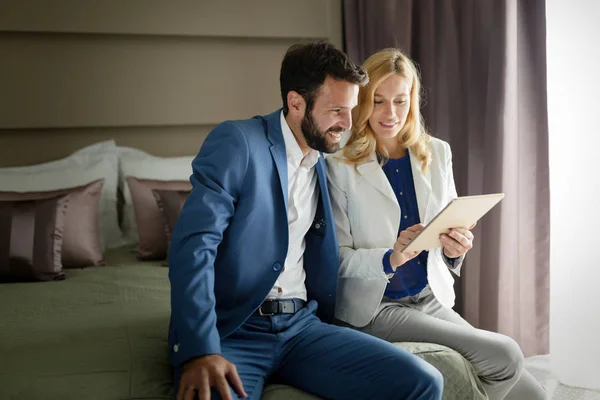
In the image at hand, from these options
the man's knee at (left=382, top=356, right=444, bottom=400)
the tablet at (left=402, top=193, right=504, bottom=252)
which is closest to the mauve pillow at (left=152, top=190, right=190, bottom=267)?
the tablet at (left=402, top=193, right=504, bottom=252)

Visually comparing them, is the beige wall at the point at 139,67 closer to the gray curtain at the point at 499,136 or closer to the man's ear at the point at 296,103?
the gray curtain at the point at 499,136

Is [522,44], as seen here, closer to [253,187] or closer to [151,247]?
[253,187]

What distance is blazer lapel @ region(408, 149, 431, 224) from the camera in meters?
2.07

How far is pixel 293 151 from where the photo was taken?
6.07 feet

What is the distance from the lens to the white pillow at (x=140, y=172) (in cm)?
316

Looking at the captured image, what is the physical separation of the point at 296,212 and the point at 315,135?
22 centimetres

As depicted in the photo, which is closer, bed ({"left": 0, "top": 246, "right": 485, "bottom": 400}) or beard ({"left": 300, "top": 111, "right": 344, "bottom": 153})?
Result: bed ({"left": 0, "top": 246, "right": 485, "bottom": 400})

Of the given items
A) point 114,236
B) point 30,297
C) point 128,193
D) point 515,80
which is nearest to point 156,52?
point 128,193

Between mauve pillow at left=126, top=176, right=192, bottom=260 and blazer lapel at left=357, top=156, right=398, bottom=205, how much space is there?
1195 mm

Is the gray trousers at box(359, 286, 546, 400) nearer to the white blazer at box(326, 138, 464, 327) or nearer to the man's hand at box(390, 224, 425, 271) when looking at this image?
the white blazer at box(326, 138, 464, 327)

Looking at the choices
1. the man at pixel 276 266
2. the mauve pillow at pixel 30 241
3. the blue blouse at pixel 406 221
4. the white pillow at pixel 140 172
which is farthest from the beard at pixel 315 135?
the white pillow at pixel 140 172

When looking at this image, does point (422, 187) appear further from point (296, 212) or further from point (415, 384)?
point (415, 384)

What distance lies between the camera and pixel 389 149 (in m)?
2.18

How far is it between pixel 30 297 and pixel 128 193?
92 centimetres
